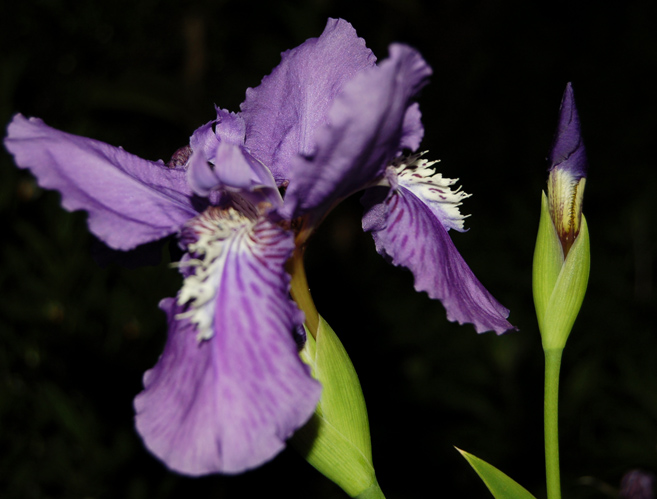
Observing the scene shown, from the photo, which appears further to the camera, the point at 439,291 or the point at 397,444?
the point at 397,444

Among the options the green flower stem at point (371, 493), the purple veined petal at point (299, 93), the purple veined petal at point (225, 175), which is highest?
the purple veined petal at point (299, 93)

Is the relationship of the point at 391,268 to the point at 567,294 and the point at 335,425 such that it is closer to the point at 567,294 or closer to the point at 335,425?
the point at 567,294

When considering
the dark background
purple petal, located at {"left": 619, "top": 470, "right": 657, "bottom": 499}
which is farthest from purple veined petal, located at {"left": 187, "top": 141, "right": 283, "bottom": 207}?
the dark background

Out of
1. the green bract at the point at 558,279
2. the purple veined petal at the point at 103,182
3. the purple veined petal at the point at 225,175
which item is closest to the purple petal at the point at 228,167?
the purple veined petal at the point at 225,175

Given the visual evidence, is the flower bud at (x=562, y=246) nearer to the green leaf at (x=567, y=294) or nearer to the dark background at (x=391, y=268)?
the green leaf at (x=567, y=294)

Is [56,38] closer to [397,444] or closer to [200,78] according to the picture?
[200,78]

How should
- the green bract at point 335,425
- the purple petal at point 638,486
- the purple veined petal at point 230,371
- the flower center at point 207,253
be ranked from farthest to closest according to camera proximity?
the purple petal at point 638,486 → the green bract at point 335,425 → the flower center at point 207,253 → the purple veined petal at point 230,371

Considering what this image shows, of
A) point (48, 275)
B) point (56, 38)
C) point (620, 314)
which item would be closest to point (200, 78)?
point (56, 38)
